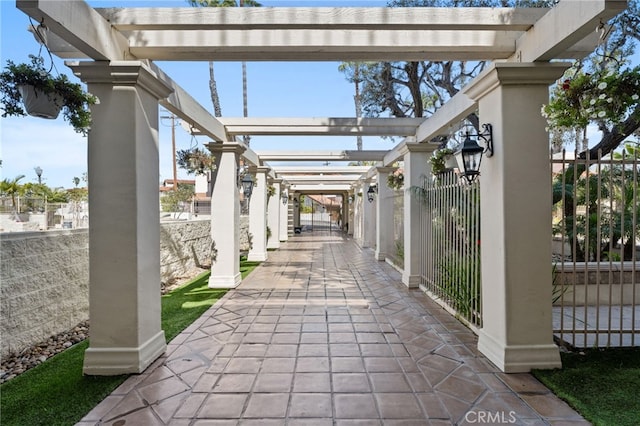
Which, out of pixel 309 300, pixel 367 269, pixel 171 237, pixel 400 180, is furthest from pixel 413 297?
pixel 171 237

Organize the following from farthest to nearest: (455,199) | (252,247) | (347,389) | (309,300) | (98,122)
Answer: (252,247), (309,300), (455,199), (98,122), (347,389)

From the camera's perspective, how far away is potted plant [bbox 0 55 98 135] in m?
2.39

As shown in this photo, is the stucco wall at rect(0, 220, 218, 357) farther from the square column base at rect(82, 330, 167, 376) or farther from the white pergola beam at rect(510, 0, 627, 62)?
the white pergola beam at rect(510, 0, 627, 62)

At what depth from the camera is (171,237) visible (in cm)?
752

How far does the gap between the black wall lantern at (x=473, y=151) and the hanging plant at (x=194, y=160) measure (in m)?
4.23

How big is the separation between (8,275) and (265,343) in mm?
2586

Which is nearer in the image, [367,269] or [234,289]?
[234,289]

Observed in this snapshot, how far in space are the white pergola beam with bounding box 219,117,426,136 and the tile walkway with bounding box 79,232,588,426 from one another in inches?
127

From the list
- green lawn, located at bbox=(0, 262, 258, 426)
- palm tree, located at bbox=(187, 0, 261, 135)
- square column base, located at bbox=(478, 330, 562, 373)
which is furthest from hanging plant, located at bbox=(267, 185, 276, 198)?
square column base, located at bbox=(478, 330, 562, 373)

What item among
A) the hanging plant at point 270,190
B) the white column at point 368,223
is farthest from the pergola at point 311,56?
the white column at point 368,223

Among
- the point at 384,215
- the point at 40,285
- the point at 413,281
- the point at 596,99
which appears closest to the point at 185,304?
the point at 40,285

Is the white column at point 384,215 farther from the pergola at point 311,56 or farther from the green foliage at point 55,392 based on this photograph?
the green foliage at point 55,392

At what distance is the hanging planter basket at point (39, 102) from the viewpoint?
2.43 metres

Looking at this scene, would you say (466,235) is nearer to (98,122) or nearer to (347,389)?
(347,389)
